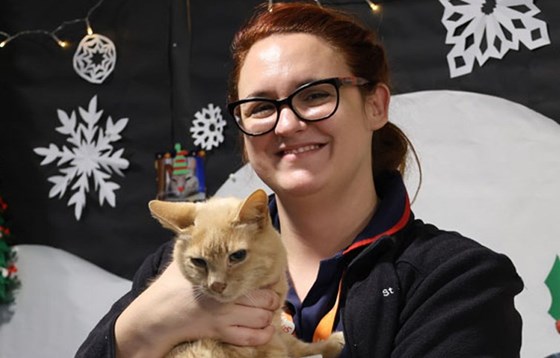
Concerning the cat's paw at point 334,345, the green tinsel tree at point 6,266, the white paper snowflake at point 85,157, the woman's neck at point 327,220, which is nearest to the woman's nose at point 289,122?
the woman's neck at point 327,220

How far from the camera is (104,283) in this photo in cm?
254

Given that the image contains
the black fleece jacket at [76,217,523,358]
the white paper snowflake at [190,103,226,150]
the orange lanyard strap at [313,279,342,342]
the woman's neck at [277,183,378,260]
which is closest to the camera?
the black fleece jacket at [76,217,523,358]

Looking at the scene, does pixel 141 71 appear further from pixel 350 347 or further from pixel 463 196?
pixel 350 347

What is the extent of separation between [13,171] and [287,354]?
1.94 m

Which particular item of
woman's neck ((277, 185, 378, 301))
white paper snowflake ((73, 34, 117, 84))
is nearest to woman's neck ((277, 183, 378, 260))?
woman's neck ((277, 185, 378, 301))

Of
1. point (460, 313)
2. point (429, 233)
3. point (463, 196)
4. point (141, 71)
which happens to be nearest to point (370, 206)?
point (429, 233)

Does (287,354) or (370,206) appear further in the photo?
(370,206)

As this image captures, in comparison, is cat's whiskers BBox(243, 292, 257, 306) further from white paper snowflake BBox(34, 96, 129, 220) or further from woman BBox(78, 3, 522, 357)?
white paper snowflake BBox(34, 96, 129, 220)

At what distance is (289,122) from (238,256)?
285 mm

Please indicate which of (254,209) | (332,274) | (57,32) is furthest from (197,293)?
(57,32)

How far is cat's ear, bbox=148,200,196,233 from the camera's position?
1145 mm

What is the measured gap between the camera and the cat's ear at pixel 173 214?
1.14 meters

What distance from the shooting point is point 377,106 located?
4.58 feet

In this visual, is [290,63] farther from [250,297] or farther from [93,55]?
[93,55]
